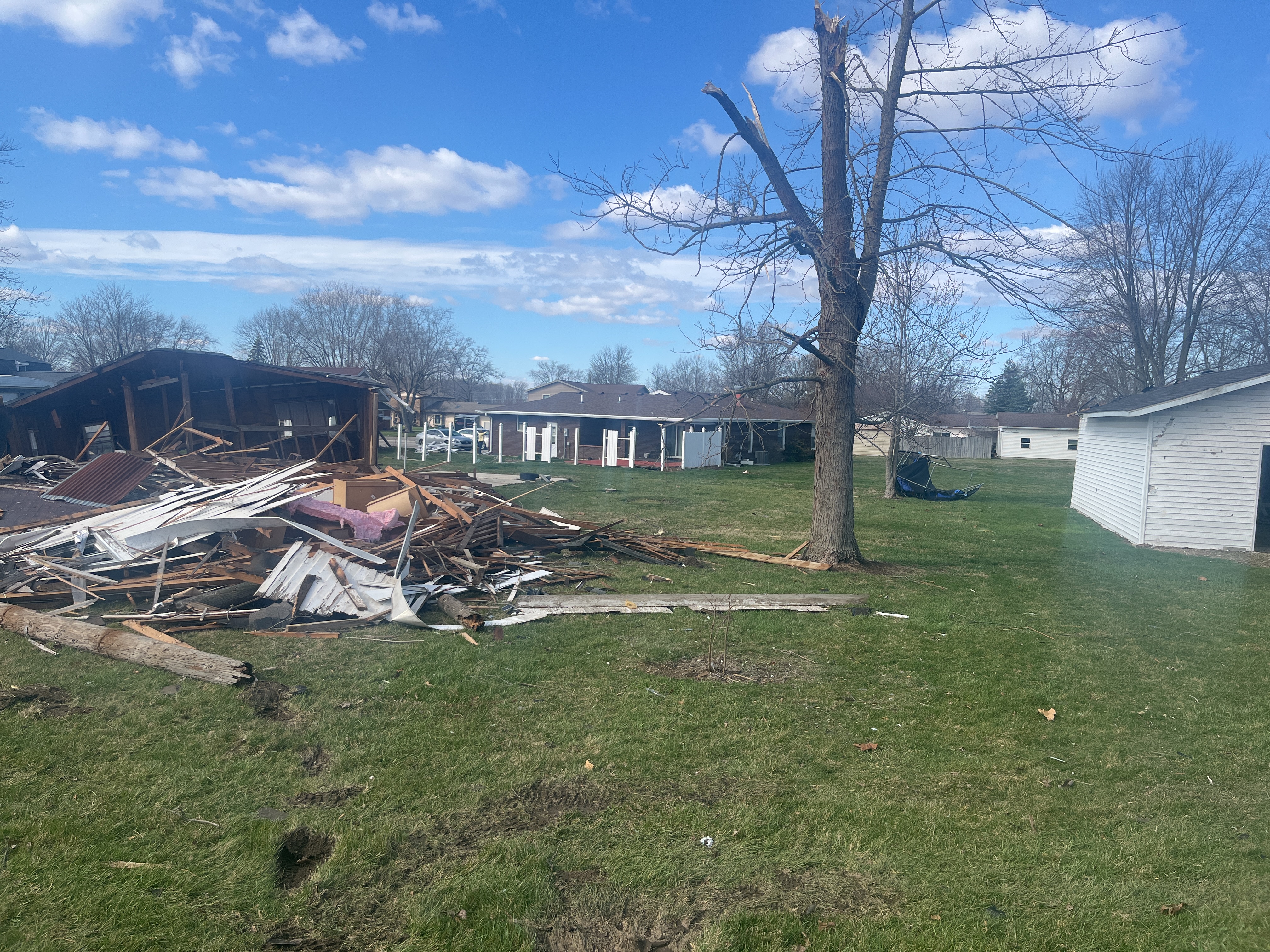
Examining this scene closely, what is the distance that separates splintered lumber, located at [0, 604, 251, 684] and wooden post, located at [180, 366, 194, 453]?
35.8 ft

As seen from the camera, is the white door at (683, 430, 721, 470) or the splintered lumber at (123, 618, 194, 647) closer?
the splintered lumber at (123, 618, 194, 647)

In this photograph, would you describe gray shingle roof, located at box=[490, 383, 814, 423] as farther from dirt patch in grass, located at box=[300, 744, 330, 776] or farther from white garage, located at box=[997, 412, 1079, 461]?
white garage, located at box=[997, 412, 1079, 461]

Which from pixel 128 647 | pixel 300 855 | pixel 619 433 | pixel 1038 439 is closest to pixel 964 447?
pixel 1038 439

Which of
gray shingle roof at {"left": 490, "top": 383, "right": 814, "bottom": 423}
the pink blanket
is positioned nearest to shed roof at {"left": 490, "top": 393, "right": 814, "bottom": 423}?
gray shingle roof at {"left": 490, "top": 383, "right": 814, "bottom": 423}

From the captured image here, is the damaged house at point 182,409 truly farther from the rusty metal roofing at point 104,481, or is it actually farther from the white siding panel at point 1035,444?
the white siding panel at point 1035,444

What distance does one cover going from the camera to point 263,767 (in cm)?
464

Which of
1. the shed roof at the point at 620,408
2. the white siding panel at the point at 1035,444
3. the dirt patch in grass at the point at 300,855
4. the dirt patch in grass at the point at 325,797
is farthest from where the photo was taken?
the white siding panel at the point at 1035,444

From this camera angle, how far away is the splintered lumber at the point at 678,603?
347 inches

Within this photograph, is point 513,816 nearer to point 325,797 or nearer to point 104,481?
point 325,797

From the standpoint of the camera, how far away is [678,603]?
912 centimetres

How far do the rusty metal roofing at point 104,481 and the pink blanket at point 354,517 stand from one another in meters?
3.77

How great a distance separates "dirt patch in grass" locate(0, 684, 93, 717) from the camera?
17.5 feet

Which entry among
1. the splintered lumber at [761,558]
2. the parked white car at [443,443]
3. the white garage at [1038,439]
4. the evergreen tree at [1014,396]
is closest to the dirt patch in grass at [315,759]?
the splintered lumber at [761,558]

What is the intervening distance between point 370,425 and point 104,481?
29.1 ft
